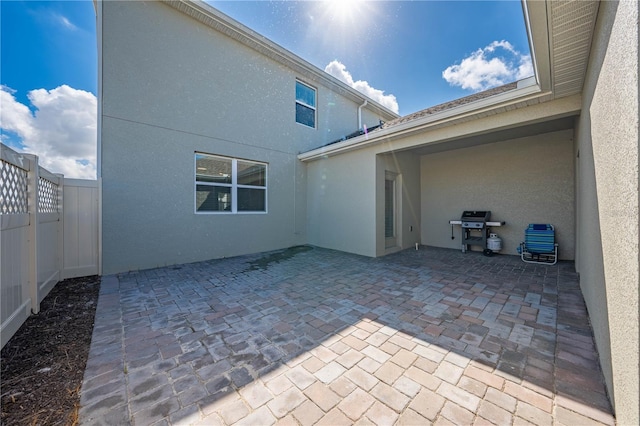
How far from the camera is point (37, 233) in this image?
10.1 ft

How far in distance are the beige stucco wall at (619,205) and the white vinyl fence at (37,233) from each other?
4.64 metres

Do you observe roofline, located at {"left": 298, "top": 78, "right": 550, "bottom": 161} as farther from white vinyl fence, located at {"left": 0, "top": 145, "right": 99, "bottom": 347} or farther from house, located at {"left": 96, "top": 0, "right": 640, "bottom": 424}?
white vinyl fence, located at {"left": 0, "top": 145, "right": 99, "bottom": 347}

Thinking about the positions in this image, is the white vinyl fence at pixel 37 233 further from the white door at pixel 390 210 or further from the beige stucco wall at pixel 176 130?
the white door at pixel 390 210

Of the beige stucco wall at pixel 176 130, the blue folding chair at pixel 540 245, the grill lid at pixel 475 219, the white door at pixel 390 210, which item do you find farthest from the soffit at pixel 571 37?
the beige stucco wall at pixel 176 130

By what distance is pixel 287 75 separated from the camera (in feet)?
24.5

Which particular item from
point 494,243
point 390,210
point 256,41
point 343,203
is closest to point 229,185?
point 343,203

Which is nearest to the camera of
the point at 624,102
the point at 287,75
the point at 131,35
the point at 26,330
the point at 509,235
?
the point at 624,102

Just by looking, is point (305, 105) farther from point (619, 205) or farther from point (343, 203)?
point (619, 205)

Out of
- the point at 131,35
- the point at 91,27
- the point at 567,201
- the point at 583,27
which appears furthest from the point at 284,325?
the point at 91,27

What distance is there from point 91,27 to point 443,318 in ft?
30.7

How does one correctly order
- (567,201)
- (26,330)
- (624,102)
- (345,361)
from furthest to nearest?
(567,201) → (26,330) → (345,361) → (624,102)

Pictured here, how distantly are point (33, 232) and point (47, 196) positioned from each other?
118cm

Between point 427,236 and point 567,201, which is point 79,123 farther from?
point 567,201

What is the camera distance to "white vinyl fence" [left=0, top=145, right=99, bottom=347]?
2.42 metres
